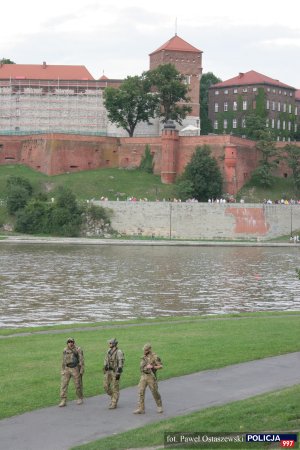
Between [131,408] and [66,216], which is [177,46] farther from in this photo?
[131,408]

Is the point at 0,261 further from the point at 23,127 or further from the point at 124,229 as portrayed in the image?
the point at 23,127

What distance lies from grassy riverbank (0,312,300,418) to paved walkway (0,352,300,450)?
1.57 ft

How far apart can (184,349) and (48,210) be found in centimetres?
5174

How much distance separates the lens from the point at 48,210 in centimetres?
6969

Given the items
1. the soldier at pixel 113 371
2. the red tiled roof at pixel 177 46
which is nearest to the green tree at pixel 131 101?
the red tiled roof at pixel 177 46

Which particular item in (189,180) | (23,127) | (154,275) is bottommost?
(154,275)

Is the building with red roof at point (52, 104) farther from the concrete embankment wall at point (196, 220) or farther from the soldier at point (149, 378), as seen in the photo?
the soldier at point (149, 378)

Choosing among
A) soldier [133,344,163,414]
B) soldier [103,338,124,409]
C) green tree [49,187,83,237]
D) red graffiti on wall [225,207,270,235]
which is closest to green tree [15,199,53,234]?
green tree [49,187,83,237]

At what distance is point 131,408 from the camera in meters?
13.9

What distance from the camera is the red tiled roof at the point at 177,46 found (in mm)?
90500

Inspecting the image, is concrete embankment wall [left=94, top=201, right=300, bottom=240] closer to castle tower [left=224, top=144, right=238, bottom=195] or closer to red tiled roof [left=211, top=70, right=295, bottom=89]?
castle tower [left=224, top=144, right=238, bottom=195]

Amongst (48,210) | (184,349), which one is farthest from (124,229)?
(184,349)

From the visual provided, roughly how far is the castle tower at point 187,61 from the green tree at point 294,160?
44.2 ft

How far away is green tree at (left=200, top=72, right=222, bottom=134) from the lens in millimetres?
99375
